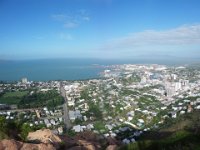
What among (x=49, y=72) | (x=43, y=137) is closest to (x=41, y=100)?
(x=43, y=137)

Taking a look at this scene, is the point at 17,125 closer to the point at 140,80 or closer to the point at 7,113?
the point at 7,113

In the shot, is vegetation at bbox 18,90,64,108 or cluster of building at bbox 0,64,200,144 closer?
cluster of building at bbox 0,64,200,144

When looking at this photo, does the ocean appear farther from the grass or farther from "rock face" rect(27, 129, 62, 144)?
"rock face" rect(27, 129, 62, 144)

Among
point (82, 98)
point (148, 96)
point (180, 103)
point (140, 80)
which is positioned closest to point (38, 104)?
point (82, 98)

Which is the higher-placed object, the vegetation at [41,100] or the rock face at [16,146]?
the rock face at [16,146]

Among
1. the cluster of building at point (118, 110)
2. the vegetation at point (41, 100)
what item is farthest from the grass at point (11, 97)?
the cluster of building at point (118, 110)

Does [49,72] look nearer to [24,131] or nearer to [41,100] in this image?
[41,100]

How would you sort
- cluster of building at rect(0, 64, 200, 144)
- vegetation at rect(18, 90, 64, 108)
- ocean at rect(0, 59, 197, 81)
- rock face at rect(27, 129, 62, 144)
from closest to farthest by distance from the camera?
rock face at rect(27, 129, 62, 144) < cluster of building at rect(0, 64, 200, 144) < vegetation at rect(18, 90, 64, 108) < ocean at rect(0, 59, 197, 81)

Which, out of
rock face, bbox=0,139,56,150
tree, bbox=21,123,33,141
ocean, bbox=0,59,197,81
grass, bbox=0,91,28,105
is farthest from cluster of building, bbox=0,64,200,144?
ocean, bbox=0,59,197,81

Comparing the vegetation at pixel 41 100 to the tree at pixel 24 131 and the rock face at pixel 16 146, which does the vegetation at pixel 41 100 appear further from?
the rock face at pixel 16 146
